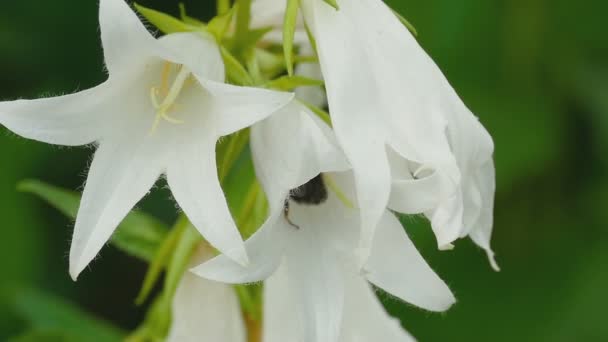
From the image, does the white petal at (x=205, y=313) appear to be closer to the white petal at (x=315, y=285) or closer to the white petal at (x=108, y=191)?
the white petal at (x=315, y=285)

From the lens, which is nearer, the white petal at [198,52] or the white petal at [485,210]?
the white petal at [198,52]

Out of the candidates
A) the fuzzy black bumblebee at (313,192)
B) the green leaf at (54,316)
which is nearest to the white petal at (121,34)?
the fuzzy black bumblebee at (313,192)

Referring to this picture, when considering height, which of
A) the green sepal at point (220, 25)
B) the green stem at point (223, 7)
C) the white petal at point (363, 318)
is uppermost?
the green sepal at point (220, 25)

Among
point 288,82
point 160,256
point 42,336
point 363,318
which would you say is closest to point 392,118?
point 288,82

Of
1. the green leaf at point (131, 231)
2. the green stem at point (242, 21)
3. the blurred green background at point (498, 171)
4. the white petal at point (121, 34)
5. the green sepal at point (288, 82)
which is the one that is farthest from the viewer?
the blurred green background at point (498, 171)

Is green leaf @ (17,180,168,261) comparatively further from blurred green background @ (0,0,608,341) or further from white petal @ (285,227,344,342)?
blurred green background @ (0,0,608,341)
